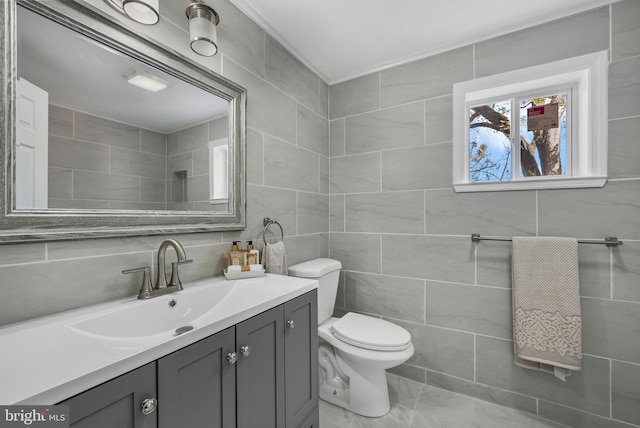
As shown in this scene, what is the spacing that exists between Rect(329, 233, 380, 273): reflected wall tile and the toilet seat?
1.47 ft

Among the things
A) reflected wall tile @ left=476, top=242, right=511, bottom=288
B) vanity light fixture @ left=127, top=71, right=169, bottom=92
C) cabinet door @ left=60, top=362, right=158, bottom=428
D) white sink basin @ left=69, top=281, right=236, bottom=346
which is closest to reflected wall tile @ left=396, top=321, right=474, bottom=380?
reflected wall tile @ left=476, top=242, right=511, bottom=288

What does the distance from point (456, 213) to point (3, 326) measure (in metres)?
2.15

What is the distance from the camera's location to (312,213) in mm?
2150

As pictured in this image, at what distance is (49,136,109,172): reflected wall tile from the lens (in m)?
0.90

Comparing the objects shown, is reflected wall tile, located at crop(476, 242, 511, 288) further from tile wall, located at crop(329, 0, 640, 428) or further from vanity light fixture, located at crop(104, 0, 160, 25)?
vanity light fixture, located at crop(104, 0, 160, 25)

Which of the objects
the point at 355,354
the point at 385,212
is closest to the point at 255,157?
the point at 385,212

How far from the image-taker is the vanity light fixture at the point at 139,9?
97 cm

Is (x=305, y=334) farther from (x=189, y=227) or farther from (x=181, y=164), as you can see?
(x=181, y=164)

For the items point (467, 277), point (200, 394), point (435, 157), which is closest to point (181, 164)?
point (200, 394)

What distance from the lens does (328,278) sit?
Answer: 192 centimetres

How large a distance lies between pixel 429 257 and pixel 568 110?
1.23 metres

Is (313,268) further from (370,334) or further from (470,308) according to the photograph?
(470,308)

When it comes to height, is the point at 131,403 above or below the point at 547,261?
below

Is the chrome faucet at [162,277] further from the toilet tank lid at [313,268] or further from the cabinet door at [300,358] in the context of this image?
the toilet tank lid at [313,268]
